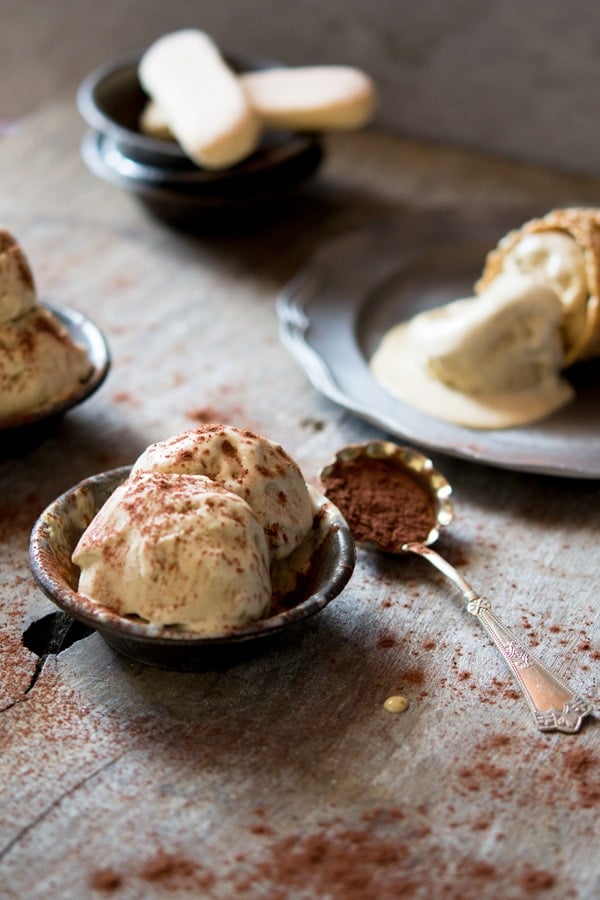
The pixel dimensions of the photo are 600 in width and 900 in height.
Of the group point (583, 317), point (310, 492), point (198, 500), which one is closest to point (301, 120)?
point (583, 317)

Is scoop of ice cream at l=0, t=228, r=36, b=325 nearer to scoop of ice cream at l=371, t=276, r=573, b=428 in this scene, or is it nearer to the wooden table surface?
the wooden table surface

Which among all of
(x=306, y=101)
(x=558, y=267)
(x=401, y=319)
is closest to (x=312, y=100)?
(x=306, y=101)

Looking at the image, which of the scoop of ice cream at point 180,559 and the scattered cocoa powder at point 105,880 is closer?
the scattered cocoa powder at point 105,880

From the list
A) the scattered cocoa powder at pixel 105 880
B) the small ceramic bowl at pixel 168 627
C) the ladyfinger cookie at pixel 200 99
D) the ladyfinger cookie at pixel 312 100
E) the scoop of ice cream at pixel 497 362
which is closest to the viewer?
the scattered cocoa powder at pixel 105 880

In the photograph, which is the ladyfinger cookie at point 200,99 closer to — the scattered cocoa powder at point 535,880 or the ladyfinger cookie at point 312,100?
the ladyfinger cookie at point 312,100

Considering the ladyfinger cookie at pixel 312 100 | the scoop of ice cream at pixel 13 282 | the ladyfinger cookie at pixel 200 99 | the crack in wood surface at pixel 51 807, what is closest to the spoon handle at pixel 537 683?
the crack in wood surface at pixel 51 807

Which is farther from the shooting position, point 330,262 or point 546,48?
point 546,48

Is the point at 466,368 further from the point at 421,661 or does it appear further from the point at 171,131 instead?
the point at 171,131

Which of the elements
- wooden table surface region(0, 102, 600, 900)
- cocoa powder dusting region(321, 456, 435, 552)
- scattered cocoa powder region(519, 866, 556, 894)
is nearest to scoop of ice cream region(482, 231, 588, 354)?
wooden table surface region(0, 102, 600, 900)
